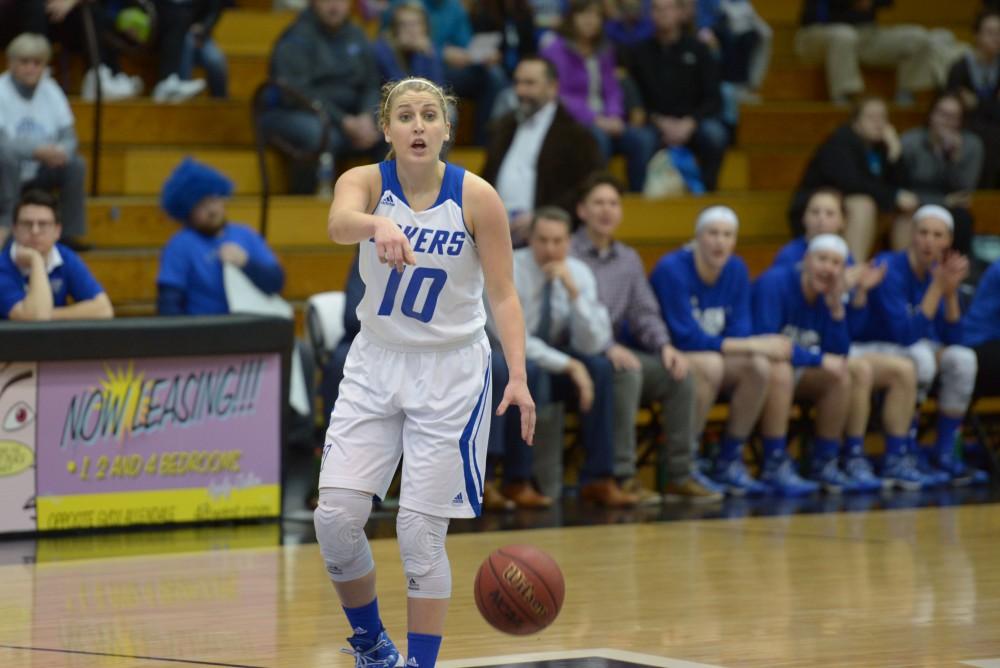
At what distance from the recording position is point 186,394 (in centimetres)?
786

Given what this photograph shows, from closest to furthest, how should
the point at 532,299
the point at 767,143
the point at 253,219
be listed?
the point at 532,299 → the point at 253,219 → the point at 767,143

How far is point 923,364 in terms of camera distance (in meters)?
10.0

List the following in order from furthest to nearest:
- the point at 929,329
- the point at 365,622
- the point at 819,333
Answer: the point at 929,329 → the point at 819,333 → the point at 365,622

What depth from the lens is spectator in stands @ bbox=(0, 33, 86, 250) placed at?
30.9ft

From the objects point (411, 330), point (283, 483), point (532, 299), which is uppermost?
point (411, 330)

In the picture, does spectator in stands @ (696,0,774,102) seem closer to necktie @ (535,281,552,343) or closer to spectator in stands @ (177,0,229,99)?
spectator in stands @ (177,0,229,99)

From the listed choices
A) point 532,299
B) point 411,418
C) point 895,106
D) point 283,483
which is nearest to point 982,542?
point 532,299

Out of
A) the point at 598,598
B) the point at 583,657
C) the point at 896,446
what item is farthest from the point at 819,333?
the point at 583,657

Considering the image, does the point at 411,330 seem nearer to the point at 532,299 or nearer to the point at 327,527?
the point at 327,527

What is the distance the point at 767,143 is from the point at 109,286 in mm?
6087

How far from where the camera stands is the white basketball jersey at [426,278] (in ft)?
15.4

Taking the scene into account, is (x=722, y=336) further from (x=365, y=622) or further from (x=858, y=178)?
(x=365, y=622)

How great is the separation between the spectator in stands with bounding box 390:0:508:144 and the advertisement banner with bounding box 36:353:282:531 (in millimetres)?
4330

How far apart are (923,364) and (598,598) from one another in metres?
4.39
